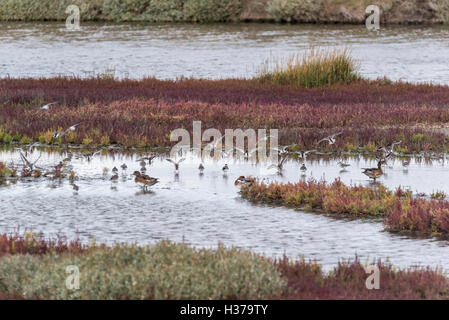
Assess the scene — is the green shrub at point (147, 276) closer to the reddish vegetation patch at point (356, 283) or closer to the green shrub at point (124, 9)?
the reddish vegetation patch at point (356, 283)

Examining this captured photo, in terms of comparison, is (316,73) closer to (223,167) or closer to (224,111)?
(224,111)

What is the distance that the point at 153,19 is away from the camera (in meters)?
80.9

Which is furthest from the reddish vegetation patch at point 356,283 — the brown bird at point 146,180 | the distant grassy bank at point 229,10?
the distant grassy bank at point 229,10

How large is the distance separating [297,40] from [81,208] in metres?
46.1

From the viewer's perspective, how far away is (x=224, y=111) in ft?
82.7

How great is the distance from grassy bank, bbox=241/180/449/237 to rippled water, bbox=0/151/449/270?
0.38 m

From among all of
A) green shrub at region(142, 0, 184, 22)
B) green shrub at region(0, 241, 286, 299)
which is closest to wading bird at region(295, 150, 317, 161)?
green shrub at region(0, 241, 286, 299)

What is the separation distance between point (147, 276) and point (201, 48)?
1898 inches

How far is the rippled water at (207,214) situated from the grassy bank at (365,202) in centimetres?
38

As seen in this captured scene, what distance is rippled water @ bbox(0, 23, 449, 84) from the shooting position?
149ft

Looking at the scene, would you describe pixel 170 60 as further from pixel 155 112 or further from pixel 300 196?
pixel 300 196

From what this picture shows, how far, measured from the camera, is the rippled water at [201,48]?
4553cm

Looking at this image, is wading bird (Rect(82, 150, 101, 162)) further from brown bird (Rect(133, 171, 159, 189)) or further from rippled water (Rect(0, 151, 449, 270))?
brown bird (Rect(133, 171, 159, 189))
